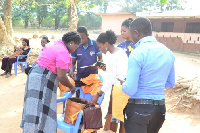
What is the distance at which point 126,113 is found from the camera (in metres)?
1.80

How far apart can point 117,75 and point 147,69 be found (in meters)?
0.94

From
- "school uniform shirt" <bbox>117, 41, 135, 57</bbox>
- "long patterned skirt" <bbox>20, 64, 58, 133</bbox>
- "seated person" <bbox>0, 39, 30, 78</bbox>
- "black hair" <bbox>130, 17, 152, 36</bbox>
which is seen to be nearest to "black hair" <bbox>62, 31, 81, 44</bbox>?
"long patterned skirt" <bbox>20, 64, 58, 133</bbox>

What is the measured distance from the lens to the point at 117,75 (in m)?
2.51

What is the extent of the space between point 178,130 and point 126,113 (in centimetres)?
222

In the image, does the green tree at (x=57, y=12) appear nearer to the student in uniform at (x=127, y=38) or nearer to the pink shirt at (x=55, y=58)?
the student in uniform at (x=127, y=38)

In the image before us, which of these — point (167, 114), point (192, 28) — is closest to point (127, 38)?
point (167, 114)

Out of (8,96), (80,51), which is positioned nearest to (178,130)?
(80,51)

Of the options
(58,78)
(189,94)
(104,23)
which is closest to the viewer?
(58,78)

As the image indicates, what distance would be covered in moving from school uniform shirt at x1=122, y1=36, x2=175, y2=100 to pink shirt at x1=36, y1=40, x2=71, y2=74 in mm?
801

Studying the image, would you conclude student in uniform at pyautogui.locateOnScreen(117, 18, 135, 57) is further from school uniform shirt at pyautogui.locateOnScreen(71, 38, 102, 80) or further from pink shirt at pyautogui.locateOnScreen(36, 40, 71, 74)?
pink shirt at pyautogui.locateOnScreen(36, 40, 71, 74)

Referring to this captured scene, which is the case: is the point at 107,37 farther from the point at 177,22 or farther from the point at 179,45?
the point at 177,22

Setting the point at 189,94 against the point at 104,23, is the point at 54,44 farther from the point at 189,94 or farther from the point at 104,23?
the point at 104,23

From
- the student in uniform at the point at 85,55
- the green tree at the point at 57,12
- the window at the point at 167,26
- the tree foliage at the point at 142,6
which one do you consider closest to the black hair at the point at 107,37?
the student in uniform at the point at 85,55

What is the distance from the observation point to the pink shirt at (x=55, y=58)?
2146 millimetres
